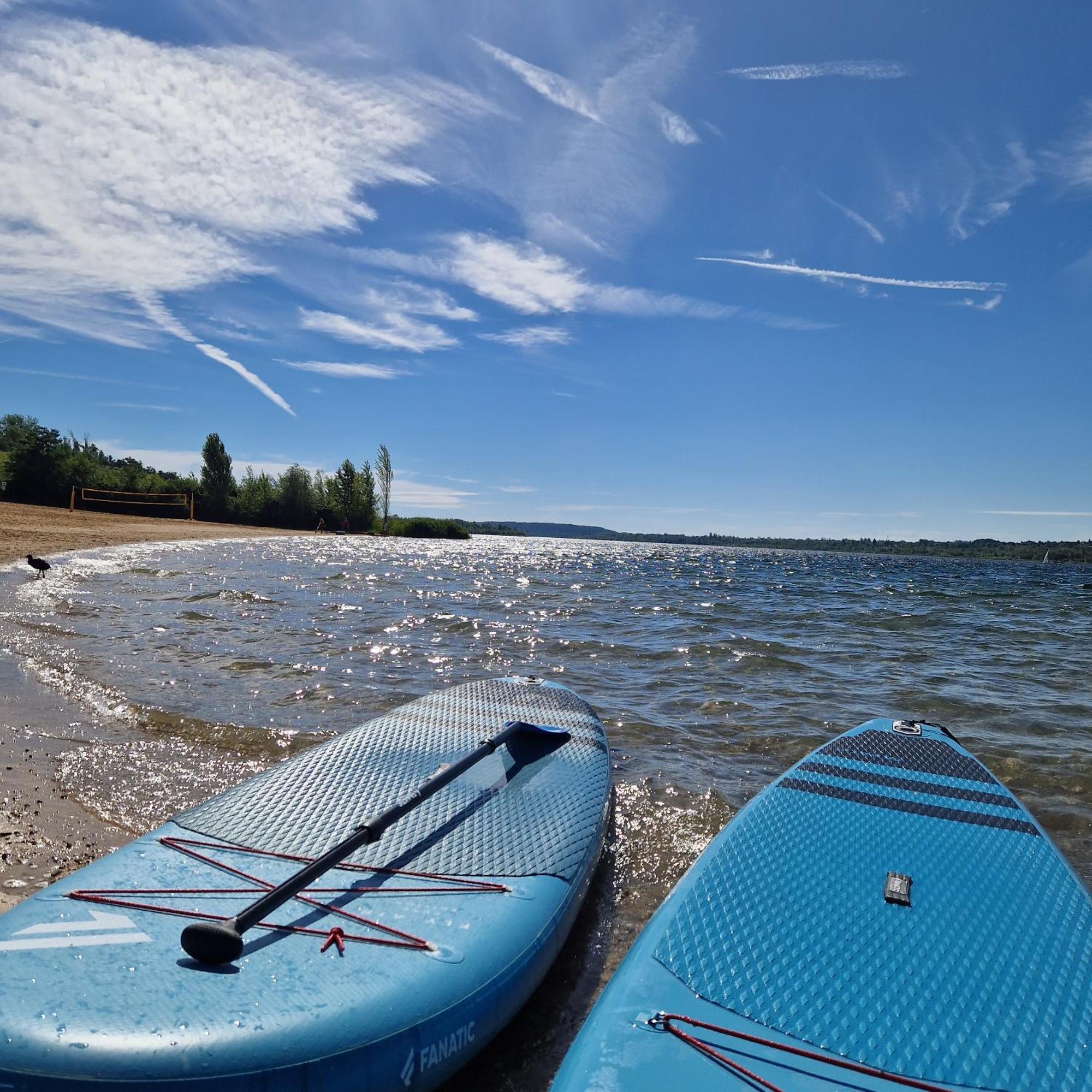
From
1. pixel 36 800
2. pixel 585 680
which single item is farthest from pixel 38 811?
pixel 585 680

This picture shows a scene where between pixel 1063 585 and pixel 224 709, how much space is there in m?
41.4

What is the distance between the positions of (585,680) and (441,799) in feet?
16.1

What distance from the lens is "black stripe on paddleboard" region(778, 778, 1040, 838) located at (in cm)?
308

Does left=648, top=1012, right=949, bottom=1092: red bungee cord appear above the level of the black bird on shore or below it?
below

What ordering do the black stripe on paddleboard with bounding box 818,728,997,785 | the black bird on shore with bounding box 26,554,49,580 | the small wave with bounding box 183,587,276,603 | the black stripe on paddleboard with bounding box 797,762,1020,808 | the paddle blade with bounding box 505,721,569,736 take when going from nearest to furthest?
the black stripe on paddleboard with bounding box 797,762,1020,808 < the black stripe on paddleboard with bounding box 818,728,997,785 < the paddle blade with bounding box 505,721,569,736 < the small wave with bounding box 183,587,276,603 < the black bird on shore with bounding box 26,554,49,580

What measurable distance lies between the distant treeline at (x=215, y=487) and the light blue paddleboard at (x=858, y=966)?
44893 mm

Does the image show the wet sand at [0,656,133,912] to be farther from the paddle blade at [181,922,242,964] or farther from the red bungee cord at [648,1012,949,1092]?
the red bungee cord at [648,1012,949,1092]

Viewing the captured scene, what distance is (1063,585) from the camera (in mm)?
35688

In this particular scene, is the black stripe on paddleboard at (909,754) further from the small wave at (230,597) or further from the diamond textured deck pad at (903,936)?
the small wave at (230,597)

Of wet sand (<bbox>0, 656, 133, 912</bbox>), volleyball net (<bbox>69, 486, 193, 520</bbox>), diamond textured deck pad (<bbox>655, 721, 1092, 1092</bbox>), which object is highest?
volleyball net (<bbox>69, 486, 193, 520</bbox>)

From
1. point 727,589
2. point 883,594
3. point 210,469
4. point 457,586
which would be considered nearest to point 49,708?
point 457,586

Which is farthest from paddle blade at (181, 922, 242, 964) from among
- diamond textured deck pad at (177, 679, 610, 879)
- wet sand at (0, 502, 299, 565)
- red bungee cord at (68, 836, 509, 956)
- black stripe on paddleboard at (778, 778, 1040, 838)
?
wet sand at (0, 502, 299, 565)

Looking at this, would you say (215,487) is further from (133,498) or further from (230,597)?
(230,597)

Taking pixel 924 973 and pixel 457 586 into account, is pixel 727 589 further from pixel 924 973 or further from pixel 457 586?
pixel 924 973
